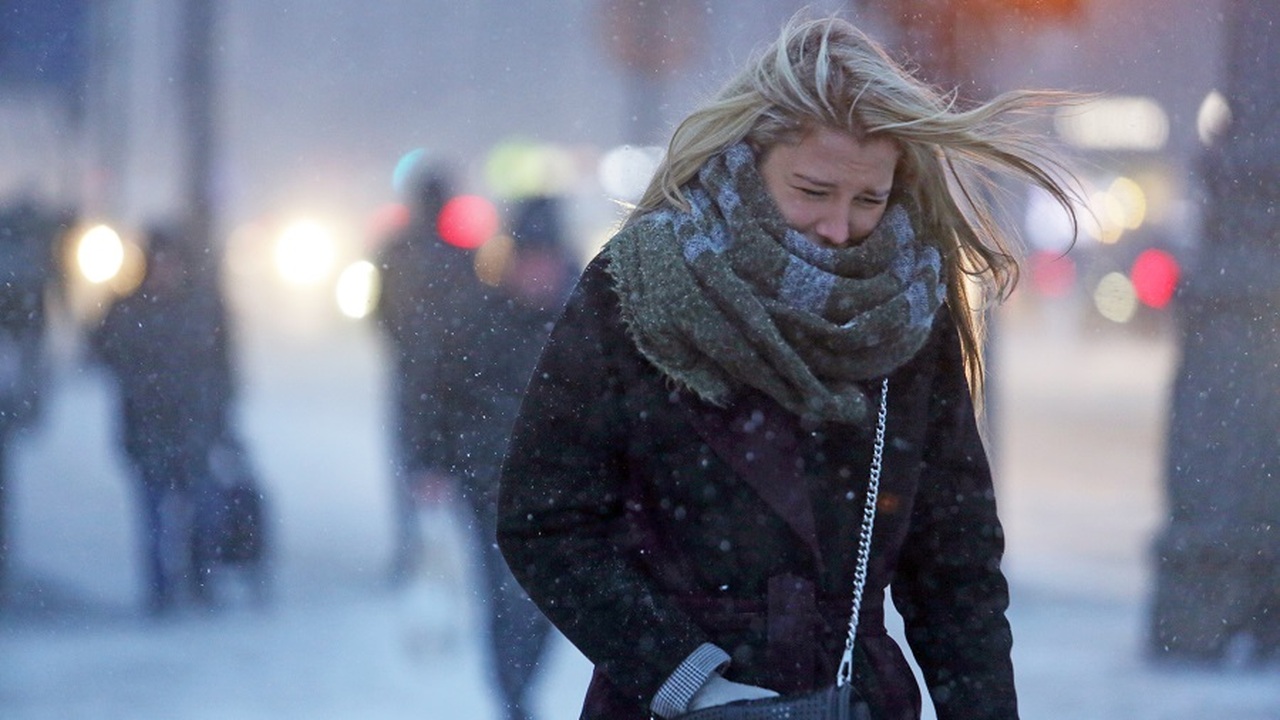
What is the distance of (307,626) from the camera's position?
5441 millimetres

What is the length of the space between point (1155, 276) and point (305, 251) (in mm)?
3831

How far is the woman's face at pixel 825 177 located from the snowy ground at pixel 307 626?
9.80 feet

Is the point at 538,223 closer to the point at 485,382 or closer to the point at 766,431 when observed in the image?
the point at 485,382

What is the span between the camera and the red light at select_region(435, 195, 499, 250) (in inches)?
184

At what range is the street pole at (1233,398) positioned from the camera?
16.1 ft

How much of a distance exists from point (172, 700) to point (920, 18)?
3190mm

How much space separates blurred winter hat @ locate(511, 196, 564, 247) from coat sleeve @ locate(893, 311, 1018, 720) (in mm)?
2679

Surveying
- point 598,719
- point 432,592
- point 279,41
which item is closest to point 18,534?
point 432,592

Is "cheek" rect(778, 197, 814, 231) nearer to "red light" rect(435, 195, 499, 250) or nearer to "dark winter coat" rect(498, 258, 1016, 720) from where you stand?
"dark winter coat" rect(498, 258, 1016, 720)

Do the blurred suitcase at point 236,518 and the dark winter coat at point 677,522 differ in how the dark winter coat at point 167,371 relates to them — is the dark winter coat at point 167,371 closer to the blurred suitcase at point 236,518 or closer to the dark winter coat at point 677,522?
the blurred suitcase at point 236,518

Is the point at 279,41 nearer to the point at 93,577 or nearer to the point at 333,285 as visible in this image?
the point at 333,285

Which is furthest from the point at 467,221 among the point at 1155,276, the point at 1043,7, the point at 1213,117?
the point at 1155,276

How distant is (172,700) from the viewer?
4977mm

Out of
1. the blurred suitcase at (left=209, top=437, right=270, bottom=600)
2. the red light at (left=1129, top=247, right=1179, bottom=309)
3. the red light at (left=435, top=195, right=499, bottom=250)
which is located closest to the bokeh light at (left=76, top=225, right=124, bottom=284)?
the blurred suitcase at (left=209, top=437, right=270, bottom=600)
